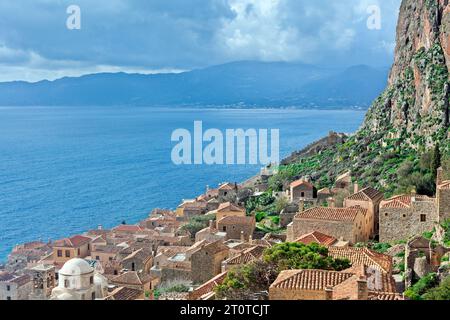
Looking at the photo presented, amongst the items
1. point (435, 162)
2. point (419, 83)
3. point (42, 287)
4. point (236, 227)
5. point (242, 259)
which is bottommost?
point (42, 287)

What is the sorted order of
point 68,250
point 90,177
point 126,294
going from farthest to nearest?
1. point 90,177
2. point 68,250
3. point 126,294

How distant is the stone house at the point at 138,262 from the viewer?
2814cm

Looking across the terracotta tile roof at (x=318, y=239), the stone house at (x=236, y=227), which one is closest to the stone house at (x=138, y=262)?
the stone house at (x=236, y=227)

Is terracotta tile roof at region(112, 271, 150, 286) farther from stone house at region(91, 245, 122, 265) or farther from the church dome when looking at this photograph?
stone house at region(91, 245, 122, 265)

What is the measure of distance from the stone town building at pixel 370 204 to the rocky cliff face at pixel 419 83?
51.7 ft

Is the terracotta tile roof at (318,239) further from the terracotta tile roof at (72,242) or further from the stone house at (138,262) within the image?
the terracotta tile roof at (72,242)

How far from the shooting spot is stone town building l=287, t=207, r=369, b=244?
25.6 metres

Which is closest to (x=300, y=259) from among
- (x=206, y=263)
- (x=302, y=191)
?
(x=206, y=263)

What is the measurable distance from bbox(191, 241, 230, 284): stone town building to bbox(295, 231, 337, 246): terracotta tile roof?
307 centimetres

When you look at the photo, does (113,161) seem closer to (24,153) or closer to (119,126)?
(24,153)

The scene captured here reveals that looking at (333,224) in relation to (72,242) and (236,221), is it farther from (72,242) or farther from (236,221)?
(72,242)

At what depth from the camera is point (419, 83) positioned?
171 feet

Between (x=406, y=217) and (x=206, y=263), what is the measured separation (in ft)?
29.0

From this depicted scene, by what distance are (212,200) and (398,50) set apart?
2903 cm
